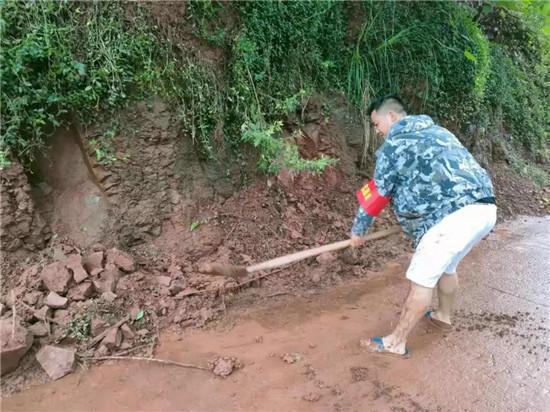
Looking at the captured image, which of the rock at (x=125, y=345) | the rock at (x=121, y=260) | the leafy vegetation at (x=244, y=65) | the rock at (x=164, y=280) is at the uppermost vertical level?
the leafy vegetation at (x=244, y=65)

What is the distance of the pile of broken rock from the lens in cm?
275

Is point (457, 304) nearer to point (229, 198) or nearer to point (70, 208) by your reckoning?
point (229, 198)

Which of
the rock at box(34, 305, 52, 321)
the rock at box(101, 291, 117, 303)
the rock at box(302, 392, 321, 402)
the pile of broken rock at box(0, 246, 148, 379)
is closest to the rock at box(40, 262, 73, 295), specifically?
the pile of broken rock at box(0, 246, 148, 379)

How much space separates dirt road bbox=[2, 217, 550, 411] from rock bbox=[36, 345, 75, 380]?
67 mm

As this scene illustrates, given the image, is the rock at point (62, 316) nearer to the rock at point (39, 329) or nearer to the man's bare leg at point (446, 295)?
the rock at point (39, 329)

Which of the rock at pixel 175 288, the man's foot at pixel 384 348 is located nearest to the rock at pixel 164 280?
the rock at pixel 175 288

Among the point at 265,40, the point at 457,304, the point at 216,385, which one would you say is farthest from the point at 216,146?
the point at 457,304

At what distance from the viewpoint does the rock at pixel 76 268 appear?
3.25 m

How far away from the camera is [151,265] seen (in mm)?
3752

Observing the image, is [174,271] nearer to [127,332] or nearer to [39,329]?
[127,332]

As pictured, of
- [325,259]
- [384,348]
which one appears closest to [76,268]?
[325,259]

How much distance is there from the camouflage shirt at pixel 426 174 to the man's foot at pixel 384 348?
86cm

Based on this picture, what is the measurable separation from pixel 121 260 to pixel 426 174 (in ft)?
8.26

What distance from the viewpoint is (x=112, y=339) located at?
117 inches
